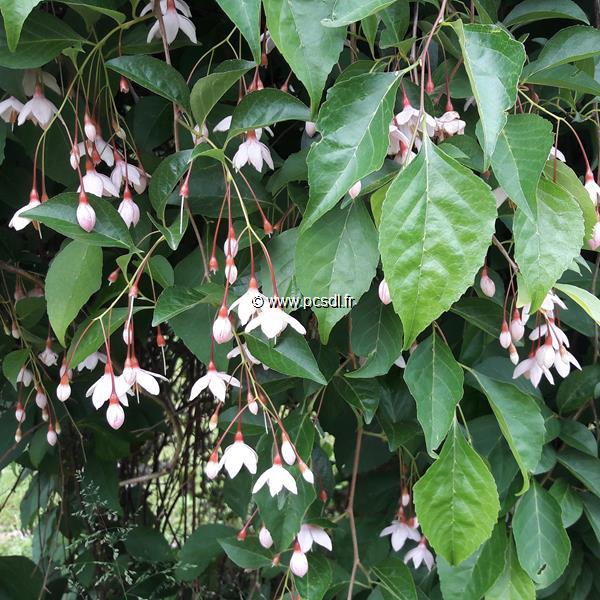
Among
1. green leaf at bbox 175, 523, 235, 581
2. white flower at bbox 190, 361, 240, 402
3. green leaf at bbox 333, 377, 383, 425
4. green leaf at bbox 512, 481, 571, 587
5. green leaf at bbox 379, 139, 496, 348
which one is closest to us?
green leaf at bbox 379, 139, 496, 348

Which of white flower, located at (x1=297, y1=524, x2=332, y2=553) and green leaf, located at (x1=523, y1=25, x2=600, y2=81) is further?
white flower, located at (x1=297, y1=524, x2=332, y2=553)

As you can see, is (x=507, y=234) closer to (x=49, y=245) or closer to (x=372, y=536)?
(x=372, y=536)

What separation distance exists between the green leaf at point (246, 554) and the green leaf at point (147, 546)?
0.54 metres

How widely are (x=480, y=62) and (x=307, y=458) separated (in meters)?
0.48

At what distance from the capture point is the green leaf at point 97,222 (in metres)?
0.68

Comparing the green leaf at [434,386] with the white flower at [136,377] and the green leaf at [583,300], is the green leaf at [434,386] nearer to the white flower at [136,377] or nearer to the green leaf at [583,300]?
the green leaf at [583,300]

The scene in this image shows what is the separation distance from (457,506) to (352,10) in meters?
0.48

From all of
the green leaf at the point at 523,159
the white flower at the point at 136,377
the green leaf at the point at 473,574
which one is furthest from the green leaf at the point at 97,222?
the green leaf at the point at 473,574

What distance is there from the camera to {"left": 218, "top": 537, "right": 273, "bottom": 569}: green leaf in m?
0.94

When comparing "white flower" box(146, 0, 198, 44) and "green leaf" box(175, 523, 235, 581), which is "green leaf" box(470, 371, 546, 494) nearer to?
"white flower" box(146, 0, 198, 44)

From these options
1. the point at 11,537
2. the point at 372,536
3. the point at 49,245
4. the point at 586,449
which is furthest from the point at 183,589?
the point at 11,537

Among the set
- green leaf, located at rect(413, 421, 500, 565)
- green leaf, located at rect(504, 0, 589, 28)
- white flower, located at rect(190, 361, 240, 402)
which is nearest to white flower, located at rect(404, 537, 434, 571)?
green leaf, located at rect(413, 421, 500, 565)

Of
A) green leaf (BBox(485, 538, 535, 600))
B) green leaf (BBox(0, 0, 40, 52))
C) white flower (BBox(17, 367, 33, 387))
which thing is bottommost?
green leaf (BBox(485, 538, 535, 600))

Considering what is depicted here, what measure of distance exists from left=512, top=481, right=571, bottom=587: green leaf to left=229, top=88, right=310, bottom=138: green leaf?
59 cm
